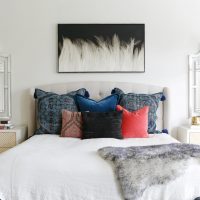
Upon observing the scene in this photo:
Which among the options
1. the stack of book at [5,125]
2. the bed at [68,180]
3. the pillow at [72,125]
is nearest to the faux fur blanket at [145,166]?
the bed at [68,180]

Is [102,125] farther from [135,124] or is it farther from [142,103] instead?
[142,103]

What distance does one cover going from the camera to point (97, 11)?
3.74 m

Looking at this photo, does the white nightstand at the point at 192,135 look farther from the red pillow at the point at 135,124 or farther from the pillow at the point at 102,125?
the pillow at the point at 102,125

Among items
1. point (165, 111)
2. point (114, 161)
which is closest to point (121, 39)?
point (165, 111)

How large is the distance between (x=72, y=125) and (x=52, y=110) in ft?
1.21

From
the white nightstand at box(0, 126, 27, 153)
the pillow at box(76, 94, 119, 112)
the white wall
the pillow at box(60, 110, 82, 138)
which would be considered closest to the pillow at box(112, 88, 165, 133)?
the pillow at box(76, 94, 119, 112)

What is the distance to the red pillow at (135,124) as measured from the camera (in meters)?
3.07

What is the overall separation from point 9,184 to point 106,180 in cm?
63

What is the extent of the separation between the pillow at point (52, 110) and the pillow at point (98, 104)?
10 cm

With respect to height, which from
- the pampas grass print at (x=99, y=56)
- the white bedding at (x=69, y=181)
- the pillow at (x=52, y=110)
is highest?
the pampas grass print at (x=99, y=56)

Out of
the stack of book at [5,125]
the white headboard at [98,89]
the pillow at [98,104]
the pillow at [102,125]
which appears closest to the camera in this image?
the pillow at [102,125]

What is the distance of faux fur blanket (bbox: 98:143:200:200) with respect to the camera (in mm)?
1750

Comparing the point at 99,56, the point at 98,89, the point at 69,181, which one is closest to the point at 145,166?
the point at 69,181

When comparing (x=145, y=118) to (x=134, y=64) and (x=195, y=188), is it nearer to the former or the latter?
(x=134, y=64)
